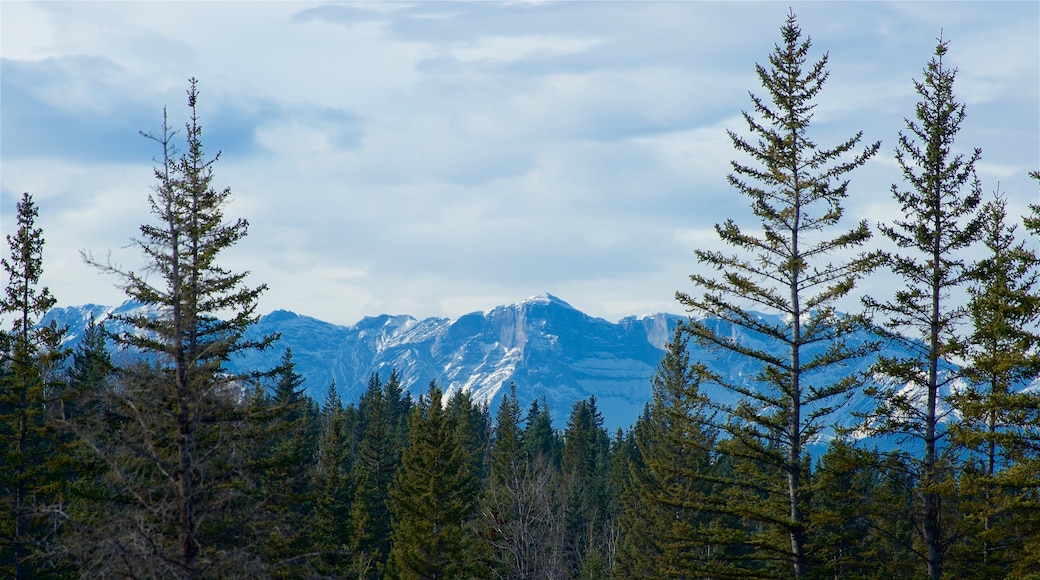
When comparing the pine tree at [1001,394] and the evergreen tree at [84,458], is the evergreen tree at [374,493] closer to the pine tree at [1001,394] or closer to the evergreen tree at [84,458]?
the evergreen tree at [84,458]

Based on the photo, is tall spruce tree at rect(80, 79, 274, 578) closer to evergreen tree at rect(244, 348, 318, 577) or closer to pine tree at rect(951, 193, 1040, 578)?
evergreen tree at rect(244, 348, 318, 577)

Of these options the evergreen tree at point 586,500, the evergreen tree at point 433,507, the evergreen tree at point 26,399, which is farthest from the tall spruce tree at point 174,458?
the evergreen tree at point 586,500

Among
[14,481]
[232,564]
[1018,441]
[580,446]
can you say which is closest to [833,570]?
[1018,441]

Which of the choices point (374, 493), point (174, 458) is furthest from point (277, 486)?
point (374, 493)

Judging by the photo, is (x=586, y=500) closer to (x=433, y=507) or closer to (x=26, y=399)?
(x=433, y=507)

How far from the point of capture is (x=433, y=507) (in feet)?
130

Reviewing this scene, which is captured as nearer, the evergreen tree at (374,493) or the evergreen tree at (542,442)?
the evergreen tree at (374,493)

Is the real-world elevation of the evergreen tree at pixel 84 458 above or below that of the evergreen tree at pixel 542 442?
below

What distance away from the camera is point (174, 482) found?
51.4 feet

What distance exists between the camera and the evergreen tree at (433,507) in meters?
39.6

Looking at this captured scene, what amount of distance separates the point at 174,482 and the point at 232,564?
1921mm

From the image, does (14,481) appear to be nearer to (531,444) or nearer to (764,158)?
(764,158)

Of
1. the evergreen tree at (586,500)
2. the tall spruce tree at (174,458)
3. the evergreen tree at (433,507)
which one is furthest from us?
the evergreen tree at (586,500)

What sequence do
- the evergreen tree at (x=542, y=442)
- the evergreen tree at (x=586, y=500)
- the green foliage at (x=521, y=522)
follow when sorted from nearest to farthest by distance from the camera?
the green foliage at (x=521, y=522) < the evergreen tree at (x=586, y=500) < the evergreen tree at (x=542, y=442)
